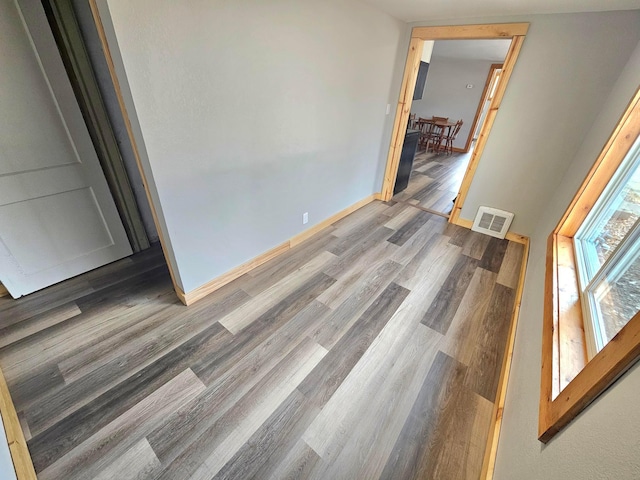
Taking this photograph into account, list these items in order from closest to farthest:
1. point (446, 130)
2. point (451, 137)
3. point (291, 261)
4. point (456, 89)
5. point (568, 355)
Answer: point (568, 355) → point (291, 261) → point (451, 137) → point (456, 89) → point (446, 130)

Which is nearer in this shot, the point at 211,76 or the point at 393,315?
the point at 211,76

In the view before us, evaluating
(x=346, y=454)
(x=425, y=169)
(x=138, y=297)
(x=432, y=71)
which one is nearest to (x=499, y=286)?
(x=346, y=454)

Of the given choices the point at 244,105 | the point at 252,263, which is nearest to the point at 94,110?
the point at 244,105

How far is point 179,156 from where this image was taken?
4.93ft

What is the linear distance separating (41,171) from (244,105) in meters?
1.42

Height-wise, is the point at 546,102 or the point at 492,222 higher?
the point at 546,102

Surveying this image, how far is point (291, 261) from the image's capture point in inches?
95.0

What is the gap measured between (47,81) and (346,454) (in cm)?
270

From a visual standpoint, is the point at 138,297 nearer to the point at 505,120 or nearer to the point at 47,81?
the point at 47,81

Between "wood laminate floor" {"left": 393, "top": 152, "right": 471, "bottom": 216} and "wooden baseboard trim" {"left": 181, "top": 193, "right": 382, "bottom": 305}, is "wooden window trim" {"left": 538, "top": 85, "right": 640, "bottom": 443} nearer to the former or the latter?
"wood laminate floor" {"left": 393, "top": 152, "right": 471, "bottom": 216}

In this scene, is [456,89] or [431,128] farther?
[456,89]

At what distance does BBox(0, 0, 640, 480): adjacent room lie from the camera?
112cm

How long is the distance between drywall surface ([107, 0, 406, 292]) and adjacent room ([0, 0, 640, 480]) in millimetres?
14

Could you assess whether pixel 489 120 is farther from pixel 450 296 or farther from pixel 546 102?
pixel 450 296
